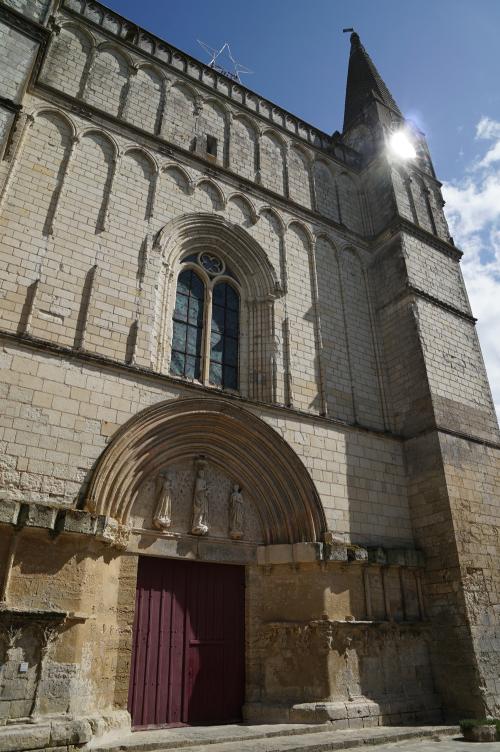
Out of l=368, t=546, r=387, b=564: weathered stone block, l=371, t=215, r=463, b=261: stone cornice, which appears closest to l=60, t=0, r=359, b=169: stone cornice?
l=371, t=215, r=463, b=261: stone cornice

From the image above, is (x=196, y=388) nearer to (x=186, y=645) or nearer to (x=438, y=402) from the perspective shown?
(x=186, y=645)

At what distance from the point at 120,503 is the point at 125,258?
357 centimetres

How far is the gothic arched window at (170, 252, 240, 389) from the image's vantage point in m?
8.16

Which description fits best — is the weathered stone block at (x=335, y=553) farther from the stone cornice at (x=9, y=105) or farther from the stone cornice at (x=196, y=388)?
the stone cornice at (x=9, y=105)

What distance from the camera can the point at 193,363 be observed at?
8180 millimetres

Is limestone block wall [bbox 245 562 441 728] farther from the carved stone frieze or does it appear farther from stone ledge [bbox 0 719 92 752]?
stone ledge [bbox 0 719 92 752]

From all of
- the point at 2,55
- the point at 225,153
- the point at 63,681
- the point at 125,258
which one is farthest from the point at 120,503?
the point at 225,153

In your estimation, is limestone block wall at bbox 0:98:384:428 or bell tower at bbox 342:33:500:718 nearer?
limestone block wall at bbox 0:98:384:428

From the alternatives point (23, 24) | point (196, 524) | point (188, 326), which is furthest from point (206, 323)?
point (23, 24)

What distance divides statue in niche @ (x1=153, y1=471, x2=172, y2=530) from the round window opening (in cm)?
378

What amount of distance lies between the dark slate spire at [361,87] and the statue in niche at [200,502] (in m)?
10.6

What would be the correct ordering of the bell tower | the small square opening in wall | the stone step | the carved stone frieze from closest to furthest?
the stone step, the carved stone frieze, the bell tower, the small square opening in wall

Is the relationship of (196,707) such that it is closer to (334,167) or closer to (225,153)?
(225,153)

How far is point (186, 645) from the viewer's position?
21.6 feet
